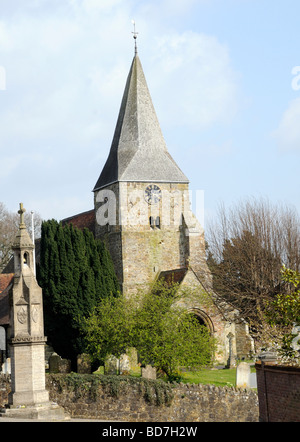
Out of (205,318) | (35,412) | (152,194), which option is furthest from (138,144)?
(35,412)

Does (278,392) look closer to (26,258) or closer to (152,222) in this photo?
(26,258)

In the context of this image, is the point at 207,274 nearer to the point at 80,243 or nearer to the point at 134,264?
the point at 134,264

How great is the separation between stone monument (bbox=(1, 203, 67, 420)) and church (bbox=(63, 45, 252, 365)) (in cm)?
2105

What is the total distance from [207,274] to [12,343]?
2389 cm

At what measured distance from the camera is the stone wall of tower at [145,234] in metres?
43.5

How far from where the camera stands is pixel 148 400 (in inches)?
912

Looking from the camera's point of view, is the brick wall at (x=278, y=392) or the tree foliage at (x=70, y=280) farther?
the tree foliage at (x=70, y=280)

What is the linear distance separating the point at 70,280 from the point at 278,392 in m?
21.8

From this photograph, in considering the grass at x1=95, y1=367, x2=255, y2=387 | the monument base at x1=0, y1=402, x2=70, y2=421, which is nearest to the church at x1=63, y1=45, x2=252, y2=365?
the grass at x1=95, y1=367, x2=255, y2=387

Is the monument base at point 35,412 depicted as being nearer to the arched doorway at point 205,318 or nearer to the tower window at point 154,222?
the arched doorway at point 205,318

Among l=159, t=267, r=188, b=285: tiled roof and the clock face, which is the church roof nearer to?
the clock face

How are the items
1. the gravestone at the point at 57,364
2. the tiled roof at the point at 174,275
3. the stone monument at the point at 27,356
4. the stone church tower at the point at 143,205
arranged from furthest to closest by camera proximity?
the stone church tower at the point at 143,205
the tiled roof at the point at 174,275
the gravestone at the point at 57,364
the stone monument at the point at 27,356

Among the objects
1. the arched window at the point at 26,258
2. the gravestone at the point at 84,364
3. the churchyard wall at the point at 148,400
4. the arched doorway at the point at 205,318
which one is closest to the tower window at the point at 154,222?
the arched doorway at the point at 205,318
